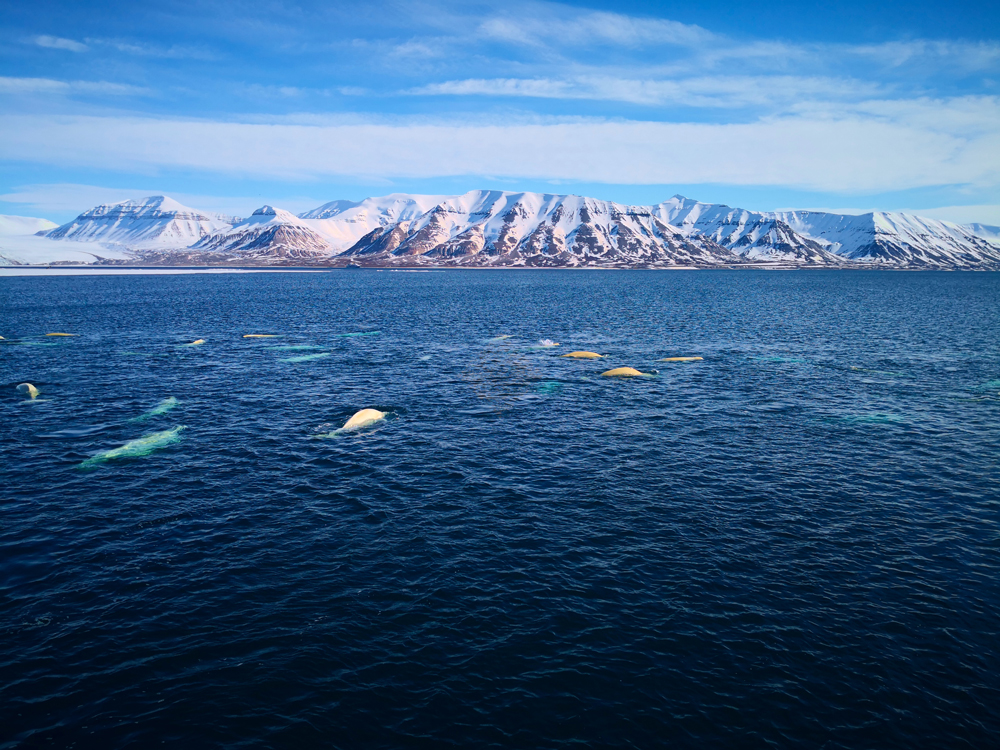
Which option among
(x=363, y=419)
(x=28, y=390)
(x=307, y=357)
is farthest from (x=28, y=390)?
(x=363, y=419)

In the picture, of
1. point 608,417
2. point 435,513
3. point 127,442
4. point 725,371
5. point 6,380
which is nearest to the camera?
point 435,513

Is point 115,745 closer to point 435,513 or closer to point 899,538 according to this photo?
point 435,513

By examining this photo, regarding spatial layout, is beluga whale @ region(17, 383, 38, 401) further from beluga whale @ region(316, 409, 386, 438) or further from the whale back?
the whale back

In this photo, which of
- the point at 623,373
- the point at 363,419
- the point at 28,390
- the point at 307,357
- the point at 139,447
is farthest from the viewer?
the point at 307,357

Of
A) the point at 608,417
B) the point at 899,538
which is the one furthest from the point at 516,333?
the point at 899,538

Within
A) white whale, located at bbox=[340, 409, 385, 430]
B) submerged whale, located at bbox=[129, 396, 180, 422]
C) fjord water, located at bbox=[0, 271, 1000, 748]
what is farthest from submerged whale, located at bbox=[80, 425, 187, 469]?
white whale, located at bbox=[340, 409, 385, 430]

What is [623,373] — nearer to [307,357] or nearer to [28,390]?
[307,357]
